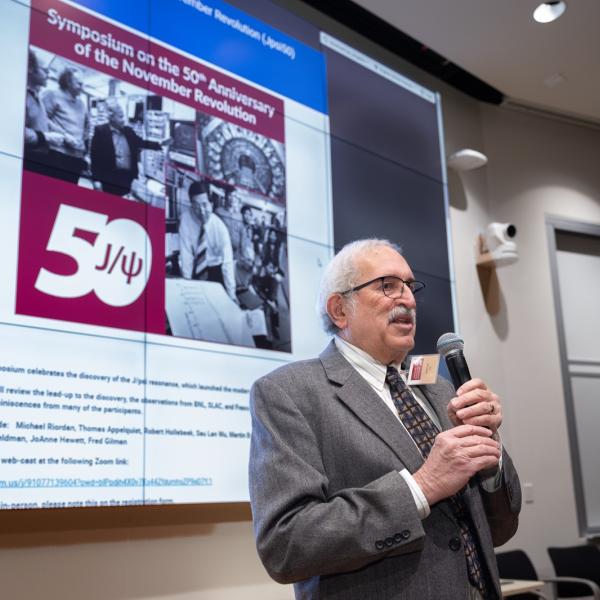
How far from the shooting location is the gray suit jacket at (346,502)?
1.56m

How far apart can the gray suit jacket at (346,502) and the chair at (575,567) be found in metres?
3.39

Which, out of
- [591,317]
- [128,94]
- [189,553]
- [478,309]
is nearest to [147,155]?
[128,94]

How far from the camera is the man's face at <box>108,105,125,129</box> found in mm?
3000

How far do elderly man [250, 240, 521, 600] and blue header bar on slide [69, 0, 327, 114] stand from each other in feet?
6.17

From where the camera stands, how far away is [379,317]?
1.98 metres

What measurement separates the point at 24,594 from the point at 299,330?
1.60 meters

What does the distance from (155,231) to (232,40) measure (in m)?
1.19

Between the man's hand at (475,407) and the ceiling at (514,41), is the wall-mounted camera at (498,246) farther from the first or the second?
the man's hand at (475,407)

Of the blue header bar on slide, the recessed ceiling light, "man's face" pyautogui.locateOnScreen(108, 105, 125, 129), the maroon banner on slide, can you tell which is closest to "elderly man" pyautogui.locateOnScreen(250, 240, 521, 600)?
"man's face" pyautogui.locateOnScreen(108, 105, 125, 129)

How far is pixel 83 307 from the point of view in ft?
8.97

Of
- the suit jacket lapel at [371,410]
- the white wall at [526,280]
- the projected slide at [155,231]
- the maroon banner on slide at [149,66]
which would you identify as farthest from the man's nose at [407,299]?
the white wall at [526,280]

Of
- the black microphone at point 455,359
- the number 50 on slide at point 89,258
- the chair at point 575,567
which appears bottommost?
the chair at point 575,567

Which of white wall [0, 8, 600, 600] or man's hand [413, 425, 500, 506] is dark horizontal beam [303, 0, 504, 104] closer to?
white wall [0, 8, 600, 600]

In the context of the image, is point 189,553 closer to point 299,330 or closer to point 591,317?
point 299,330
